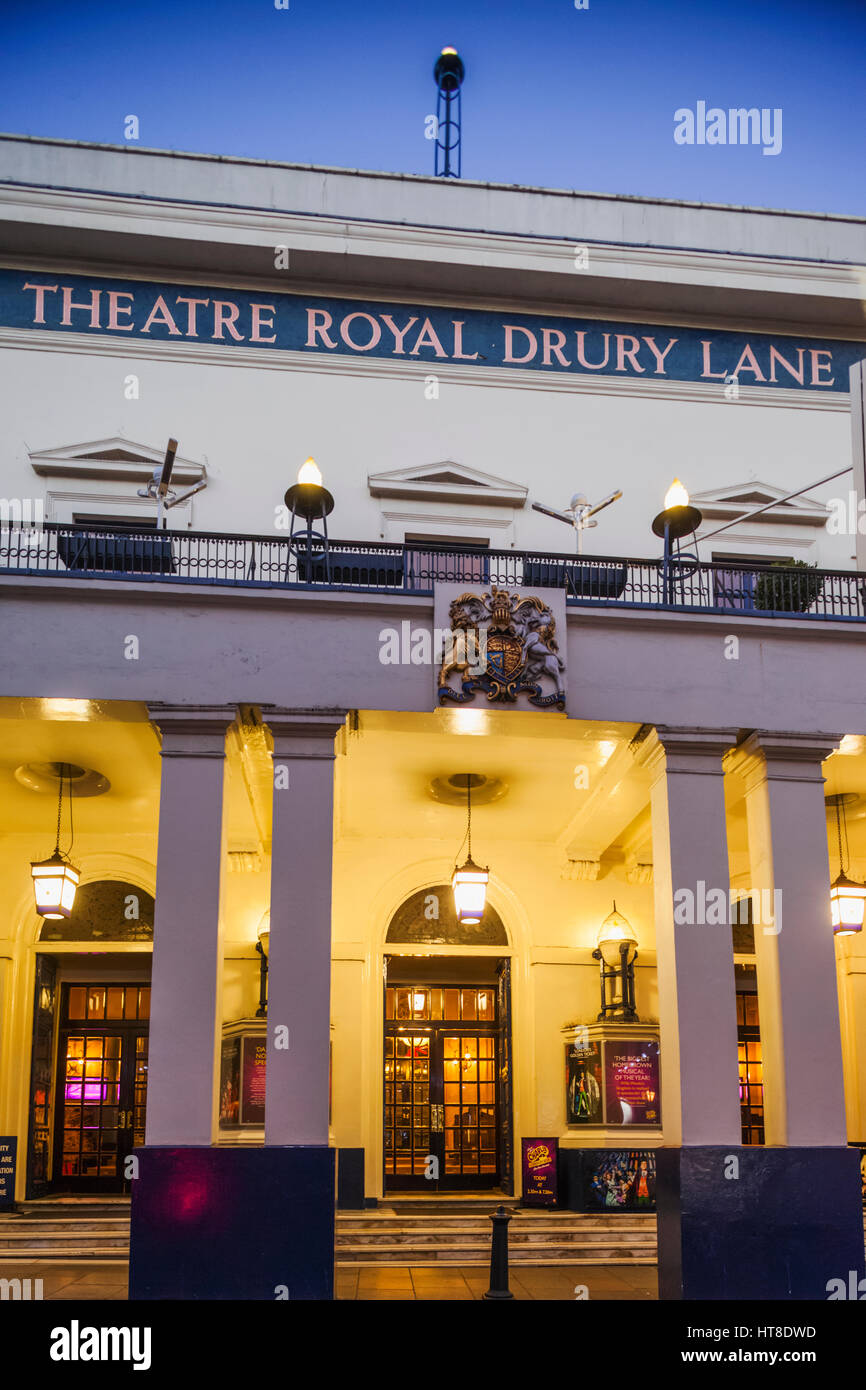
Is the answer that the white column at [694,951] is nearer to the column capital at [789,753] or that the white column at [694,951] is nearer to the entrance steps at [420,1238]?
the column capital at [789,753]

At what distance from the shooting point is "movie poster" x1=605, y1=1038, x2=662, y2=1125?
55.3 ft

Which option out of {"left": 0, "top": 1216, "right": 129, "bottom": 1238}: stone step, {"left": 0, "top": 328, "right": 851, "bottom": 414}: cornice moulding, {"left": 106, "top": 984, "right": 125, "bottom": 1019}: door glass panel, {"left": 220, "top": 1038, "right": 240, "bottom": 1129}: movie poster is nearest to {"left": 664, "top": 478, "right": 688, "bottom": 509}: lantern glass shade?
{"left": 0, "top": 328, "right": 851, "bottom": 414}: cornice moulding

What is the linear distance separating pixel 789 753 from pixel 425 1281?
6.41 metres

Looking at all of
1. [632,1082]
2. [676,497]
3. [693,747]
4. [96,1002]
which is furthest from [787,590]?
[96,1002]

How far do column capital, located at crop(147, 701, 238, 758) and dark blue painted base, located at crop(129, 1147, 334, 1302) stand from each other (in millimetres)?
3531

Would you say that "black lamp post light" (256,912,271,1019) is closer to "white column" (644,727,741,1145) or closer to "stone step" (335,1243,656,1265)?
"stone step" (335,1243,656,1265)

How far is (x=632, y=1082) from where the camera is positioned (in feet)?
55.6

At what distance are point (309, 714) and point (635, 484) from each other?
6.73 m

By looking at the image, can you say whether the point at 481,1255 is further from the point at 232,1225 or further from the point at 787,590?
the point at 787,590

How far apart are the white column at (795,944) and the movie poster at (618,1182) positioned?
453 cm

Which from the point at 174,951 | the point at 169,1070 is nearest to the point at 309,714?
the point at 174,951

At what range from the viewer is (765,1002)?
1261 centimetres

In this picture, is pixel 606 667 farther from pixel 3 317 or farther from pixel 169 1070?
pixel 3 317

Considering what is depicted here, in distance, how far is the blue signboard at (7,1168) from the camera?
1636cm
